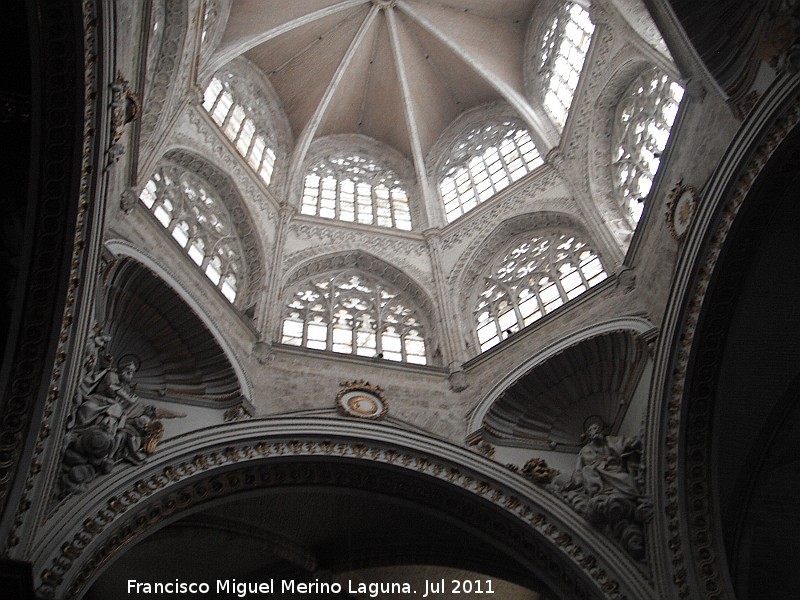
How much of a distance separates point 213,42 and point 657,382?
11722 mm

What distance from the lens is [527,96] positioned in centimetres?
1967

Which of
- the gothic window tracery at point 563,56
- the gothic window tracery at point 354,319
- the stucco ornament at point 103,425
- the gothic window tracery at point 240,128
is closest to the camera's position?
the stucco ornament at point 103,425

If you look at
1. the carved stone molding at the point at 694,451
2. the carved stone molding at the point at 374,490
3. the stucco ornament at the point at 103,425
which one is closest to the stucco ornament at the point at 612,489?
the carved stone molding at the point at 374,490

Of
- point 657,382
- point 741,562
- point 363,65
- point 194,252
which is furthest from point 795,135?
point 363,65

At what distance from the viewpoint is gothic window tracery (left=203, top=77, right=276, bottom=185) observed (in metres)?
17.2

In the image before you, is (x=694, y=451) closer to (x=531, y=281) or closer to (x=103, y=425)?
(x=531, y=281)

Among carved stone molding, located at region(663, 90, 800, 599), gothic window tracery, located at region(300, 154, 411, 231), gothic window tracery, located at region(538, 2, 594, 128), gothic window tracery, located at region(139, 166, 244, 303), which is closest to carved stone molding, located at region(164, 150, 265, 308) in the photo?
gothic window tracery, located at region(139, 166, 244, 303)

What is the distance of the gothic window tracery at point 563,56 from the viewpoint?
17438 millimetres

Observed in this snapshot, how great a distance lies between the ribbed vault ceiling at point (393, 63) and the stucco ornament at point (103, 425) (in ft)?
34.3

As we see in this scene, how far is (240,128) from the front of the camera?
17969mm

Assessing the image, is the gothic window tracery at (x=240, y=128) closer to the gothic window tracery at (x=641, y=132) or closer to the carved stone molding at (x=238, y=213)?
the carved stone molding at (x=238, y=213)

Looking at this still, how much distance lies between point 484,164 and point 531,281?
4950 millimetres

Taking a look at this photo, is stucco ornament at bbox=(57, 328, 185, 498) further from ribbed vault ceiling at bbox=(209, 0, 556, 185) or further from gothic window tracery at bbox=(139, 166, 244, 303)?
ribbed vault ceiling at bbox=(209, 0, 556, 185)

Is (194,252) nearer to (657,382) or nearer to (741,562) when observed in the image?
(657,382)
